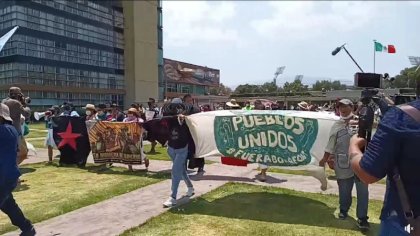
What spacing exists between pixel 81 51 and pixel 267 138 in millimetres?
57694

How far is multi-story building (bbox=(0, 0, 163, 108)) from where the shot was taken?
49250 millimetres

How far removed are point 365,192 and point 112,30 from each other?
67.4 meters

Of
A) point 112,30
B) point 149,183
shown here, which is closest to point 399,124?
point 149,183

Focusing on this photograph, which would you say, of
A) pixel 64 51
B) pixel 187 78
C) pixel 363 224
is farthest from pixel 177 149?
pixel 187 78

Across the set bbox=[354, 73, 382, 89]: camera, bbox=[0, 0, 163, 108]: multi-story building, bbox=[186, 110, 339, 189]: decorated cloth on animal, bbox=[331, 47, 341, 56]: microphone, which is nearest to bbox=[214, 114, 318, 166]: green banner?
bbox=[186, 110, 339, 189]: decorated cloth on animal

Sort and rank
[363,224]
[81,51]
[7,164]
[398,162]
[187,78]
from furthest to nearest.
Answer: [187,78], [81,51], [363,224], [7,164], [398,162]

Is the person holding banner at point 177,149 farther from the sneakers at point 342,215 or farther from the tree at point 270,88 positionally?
the tree at point 270,88

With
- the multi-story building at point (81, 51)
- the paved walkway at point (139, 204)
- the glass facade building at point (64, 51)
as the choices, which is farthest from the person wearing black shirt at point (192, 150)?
the glass facade building at point (64, 51)

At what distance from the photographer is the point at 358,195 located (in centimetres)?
563

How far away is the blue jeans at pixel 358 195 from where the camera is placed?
560 cm

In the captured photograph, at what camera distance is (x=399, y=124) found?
2.13 metres

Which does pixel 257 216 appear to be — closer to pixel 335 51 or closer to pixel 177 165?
pixel 177 165

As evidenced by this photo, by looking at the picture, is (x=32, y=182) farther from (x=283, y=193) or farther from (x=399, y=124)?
(x=399, y=124)

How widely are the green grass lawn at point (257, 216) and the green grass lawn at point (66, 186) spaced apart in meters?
1.72
